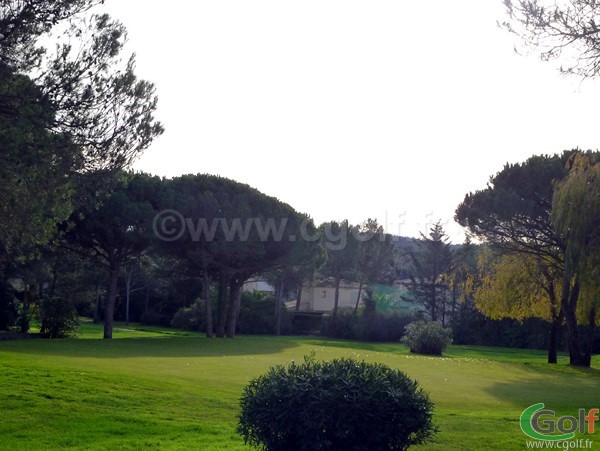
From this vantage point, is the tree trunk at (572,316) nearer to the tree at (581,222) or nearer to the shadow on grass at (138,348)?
the tree at (581,222)

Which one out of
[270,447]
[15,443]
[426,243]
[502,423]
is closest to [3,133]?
[15,443]

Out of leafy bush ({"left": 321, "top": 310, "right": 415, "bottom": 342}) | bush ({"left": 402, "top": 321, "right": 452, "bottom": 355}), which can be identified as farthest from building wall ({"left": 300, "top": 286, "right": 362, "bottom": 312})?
bush ({"left": 402, "top": 321, "right": 452, "bottom": 355})

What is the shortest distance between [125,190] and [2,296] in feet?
29.3

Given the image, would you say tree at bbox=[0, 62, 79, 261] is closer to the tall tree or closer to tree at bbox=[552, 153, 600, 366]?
tree at bbox=[552, 153, 600, 366]

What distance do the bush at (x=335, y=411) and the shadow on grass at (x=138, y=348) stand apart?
18651 millimetres

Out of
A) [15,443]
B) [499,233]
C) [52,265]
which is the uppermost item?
[499,233]

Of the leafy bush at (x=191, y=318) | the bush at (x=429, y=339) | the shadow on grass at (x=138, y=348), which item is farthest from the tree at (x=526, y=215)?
the leafy bush at (x=191, y=318)

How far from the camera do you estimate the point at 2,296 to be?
4150 cm

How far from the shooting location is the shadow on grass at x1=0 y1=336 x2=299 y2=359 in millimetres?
28234

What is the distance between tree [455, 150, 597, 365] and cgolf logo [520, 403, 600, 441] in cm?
2171

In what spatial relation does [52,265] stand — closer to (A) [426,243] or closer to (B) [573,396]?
(B) [573,396]

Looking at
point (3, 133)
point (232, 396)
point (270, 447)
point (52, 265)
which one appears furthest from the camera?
point (52, 265)

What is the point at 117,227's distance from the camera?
40250 millimetres

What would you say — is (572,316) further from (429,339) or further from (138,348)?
(138,348)
